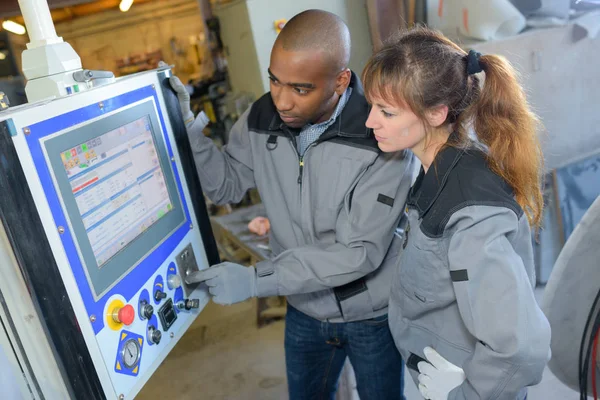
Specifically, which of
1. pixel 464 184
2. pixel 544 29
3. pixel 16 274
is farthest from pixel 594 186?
pixel 16 274

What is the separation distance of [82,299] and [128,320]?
103 millimetres

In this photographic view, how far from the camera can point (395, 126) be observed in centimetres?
101

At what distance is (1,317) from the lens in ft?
2.43

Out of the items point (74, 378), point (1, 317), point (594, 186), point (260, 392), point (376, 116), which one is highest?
point (376, 116)

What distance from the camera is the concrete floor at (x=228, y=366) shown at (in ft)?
7.53

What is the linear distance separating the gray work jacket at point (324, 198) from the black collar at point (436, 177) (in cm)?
13

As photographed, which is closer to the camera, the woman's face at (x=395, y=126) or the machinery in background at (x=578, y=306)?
the woman's face at (x=395, y=126)

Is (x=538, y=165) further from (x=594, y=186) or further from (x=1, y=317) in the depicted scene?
(x=594, y=186)

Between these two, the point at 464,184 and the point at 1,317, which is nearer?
the point at 1,317

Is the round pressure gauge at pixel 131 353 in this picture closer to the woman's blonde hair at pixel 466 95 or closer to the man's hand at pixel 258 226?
the woman's blonde hair at pixel 466 95

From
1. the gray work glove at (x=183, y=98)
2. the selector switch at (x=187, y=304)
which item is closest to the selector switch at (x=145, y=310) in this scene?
the selector switch at (x=187, y=304)

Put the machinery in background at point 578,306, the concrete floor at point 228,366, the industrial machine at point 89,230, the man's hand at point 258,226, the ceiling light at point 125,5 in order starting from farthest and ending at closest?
the ceiling light at point 125,5
the concrete floor at point 228,366
the man's hand at point 258,226
the machinery in background at point 578,306
the industrial machine at point 89,230

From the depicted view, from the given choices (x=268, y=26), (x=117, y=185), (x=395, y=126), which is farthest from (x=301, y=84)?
(x=268, y=26)

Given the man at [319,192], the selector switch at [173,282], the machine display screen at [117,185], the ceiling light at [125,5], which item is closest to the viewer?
the machine display screen at [117,185]
